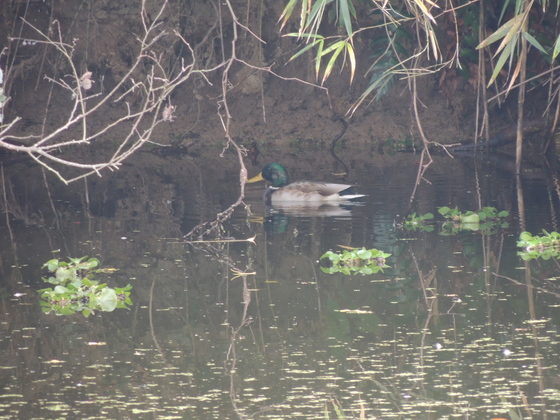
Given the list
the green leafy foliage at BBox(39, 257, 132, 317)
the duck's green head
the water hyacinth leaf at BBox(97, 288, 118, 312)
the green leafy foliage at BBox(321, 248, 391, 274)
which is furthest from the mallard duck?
the water hyacinth leaf at BBox(97, 288, 118, 312)

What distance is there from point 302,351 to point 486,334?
2.83 feet

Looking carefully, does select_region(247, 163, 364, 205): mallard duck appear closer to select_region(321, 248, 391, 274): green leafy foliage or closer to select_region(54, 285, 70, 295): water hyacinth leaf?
select_region(321, 248, 391, 274): green leafy foliage

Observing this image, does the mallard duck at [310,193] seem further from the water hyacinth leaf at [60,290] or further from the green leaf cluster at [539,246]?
the water hyacinth leaf at [60,290]

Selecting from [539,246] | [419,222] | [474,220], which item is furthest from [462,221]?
[539,246]

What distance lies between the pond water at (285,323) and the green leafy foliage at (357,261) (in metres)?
0.07

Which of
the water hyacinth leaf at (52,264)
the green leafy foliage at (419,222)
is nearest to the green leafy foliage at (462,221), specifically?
the green leafy foliage at (419,222)

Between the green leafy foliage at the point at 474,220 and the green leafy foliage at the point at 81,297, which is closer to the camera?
the green leafy foliage at the point at 81,297

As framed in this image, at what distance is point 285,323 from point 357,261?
1.41 m

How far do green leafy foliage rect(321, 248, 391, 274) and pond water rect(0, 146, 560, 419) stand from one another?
70 millimetres

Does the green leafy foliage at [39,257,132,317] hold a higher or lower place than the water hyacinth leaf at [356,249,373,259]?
lower

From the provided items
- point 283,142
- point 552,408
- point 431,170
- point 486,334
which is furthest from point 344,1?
point 283,142

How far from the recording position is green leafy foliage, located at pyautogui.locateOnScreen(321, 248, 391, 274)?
19.1 feet

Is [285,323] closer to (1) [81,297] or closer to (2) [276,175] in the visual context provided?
(1) [81,297]

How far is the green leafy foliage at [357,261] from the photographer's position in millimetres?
5809
